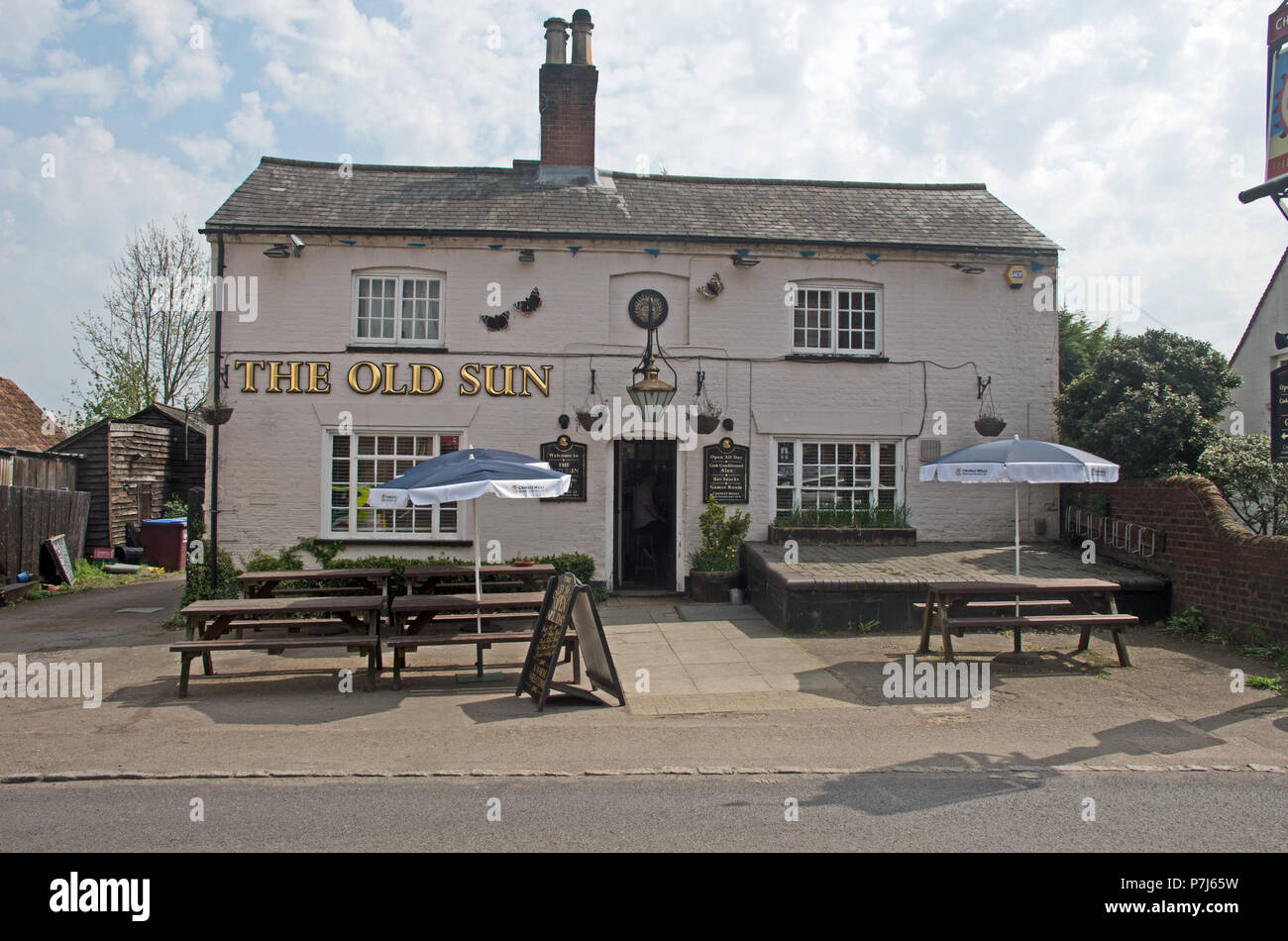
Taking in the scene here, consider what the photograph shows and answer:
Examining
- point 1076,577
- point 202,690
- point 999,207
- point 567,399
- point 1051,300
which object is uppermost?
point 999,207

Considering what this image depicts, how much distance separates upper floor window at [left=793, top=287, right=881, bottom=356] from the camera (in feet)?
45.0

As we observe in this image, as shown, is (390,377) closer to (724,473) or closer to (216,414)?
(216,414)

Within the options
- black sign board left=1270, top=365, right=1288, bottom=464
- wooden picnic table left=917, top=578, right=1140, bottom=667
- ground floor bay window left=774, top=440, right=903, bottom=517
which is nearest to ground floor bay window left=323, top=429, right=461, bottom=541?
ground floor bay window left=774, top=440, right=903, bottom=517

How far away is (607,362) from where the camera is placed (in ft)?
43.5

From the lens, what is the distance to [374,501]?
8.71 metres

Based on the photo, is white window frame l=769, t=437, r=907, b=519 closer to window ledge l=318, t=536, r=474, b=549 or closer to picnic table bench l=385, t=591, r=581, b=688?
window ledge l=318, t=536, r=474, b=549

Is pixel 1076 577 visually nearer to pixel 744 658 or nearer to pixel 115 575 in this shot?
pixel 744 658

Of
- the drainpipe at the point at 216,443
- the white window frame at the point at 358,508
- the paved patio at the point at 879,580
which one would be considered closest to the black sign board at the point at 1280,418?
the paved patio at the point at 879,580

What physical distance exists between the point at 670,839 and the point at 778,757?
173 cm

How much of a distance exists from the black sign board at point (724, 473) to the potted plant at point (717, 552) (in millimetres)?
203

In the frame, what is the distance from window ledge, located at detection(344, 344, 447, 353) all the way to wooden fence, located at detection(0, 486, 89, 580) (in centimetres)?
755

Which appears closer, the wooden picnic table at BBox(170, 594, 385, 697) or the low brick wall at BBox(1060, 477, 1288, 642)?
the wooden picnic table at BBox(170, 594, 385, 697)

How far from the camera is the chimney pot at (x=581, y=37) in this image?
14.6 m

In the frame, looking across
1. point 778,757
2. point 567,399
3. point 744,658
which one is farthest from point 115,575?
point 778,757
